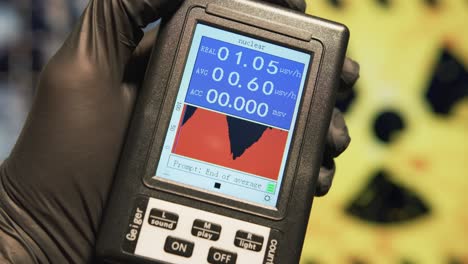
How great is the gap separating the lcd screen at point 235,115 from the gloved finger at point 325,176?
0.44 feet

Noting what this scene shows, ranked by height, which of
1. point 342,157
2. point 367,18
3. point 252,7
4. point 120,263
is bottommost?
point 120,263

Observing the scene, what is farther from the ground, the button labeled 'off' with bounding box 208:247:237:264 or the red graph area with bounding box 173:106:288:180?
the red graph area with bounding box 173:106:288:180

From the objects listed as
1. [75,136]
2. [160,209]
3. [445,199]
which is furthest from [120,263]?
[445,199]

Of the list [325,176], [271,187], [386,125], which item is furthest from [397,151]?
[271,187]

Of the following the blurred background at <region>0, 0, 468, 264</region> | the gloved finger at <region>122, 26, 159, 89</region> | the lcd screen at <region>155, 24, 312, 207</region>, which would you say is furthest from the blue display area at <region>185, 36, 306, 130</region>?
the blurred background at <region>0, 0, 468, 264</region>

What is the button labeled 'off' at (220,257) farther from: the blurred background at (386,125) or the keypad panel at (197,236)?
the blurred background at (386,125)

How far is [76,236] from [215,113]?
25 centimetres

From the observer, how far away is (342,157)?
5.49 ft

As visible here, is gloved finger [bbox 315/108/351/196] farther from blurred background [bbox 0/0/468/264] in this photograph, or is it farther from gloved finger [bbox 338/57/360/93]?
blurred background [bbox 0/0/468/264]

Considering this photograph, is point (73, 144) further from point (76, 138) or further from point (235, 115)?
point (235, 115)

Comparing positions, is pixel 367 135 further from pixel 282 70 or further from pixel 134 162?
pixel 134 162

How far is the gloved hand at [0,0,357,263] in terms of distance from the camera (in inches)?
35.2

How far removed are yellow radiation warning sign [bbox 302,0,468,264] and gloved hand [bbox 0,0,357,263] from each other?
834mm

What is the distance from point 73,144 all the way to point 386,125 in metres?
1.00
